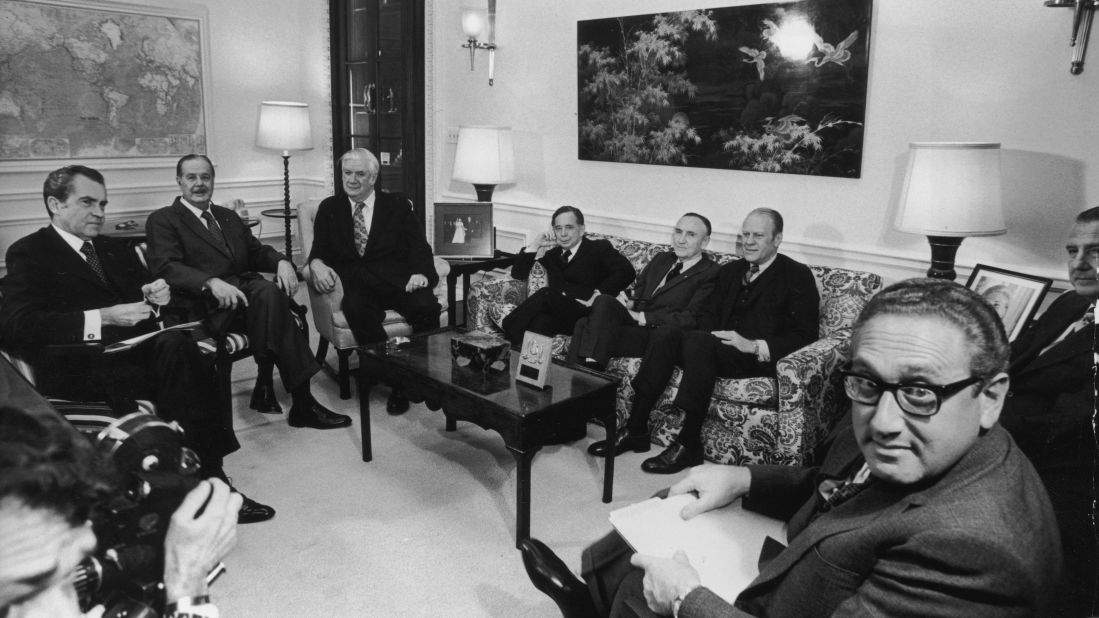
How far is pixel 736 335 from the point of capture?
357 cm

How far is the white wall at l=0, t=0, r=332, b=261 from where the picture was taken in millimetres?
5797

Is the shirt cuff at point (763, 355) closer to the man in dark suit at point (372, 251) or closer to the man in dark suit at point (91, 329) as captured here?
the man in dark suit at point (372, 251)

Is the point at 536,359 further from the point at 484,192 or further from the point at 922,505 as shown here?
the point at 484,192

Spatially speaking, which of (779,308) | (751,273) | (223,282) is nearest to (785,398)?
(779,308)

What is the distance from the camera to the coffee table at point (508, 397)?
9.28 feet

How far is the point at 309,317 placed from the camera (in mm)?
6094

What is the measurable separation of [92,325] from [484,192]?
107 inches

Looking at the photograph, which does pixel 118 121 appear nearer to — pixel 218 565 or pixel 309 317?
pixel 309 317

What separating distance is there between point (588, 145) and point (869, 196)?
1824mm

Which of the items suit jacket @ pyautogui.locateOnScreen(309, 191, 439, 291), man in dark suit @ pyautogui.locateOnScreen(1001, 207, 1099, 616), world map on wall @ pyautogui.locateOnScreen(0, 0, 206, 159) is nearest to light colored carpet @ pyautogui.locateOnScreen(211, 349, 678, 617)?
suit jacket @ pyautogui.locateOnScreen(309, 191, 439, 291)

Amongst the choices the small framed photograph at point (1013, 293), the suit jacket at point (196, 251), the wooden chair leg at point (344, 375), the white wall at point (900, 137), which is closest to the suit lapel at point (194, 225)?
the suit jacket at point (196, 251)

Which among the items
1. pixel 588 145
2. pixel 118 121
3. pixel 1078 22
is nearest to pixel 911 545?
pixel 1078 22

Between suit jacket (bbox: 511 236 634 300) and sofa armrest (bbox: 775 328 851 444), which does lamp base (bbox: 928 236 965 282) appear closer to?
sofa armrest (bbox: 775 328 851 444)

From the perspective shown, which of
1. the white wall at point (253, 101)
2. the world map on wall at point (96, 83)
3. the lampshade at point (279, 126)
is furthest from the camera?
the white wall at point (253, 101)
